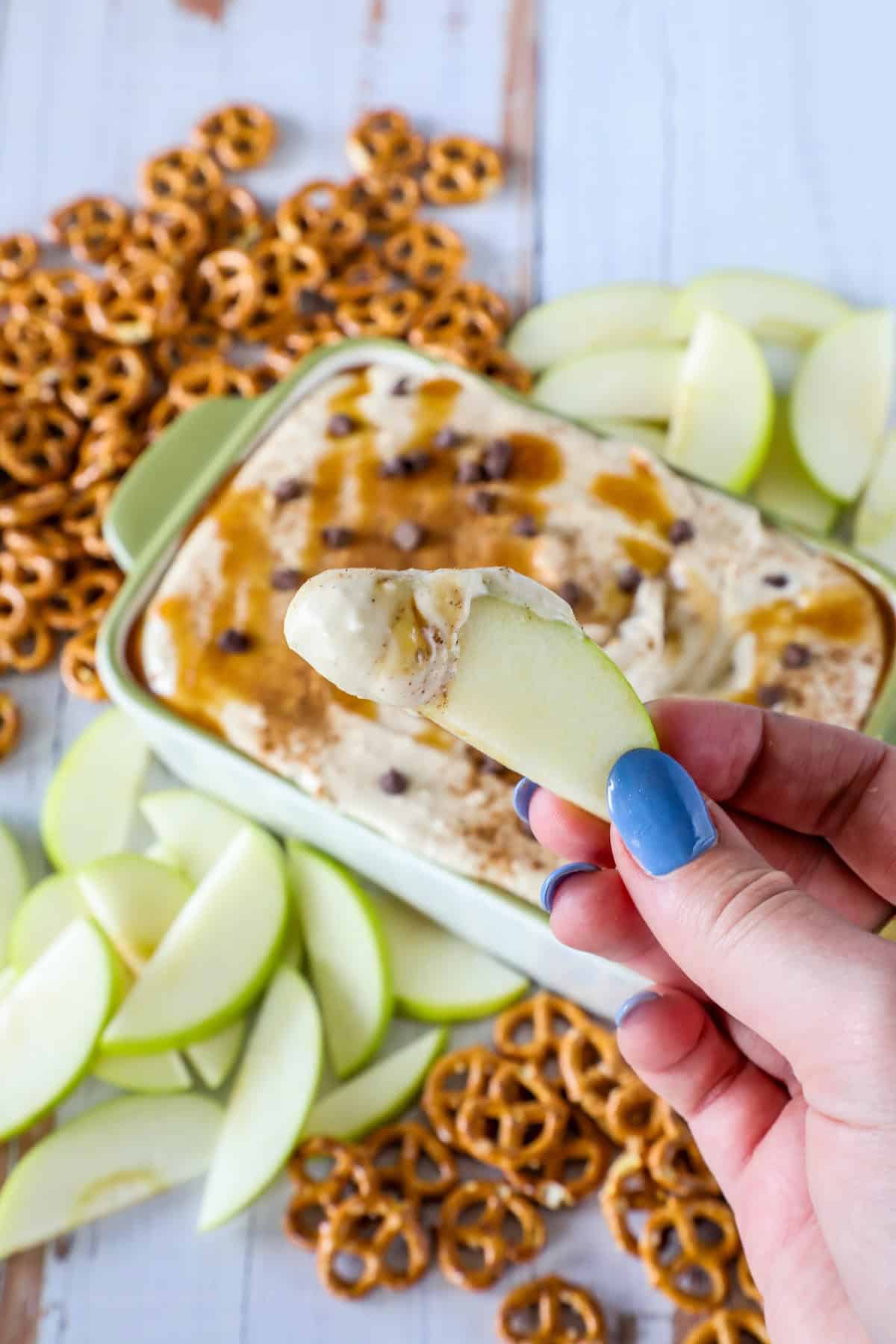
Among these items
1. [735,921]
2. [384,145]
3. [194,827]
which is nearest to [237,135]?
[384,145]

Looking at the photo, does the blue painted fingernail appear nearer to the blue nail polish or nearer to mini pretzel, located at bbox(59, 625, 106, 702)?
the blue nail polish

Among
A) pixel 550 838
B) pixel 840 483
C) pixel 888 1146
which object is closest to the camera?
pixel 888 1146

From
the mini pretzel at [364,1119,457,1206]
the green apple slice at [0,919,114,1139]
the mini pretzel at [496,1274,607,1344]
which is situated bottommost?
the mini pretzel at [496,1274,607,1344]

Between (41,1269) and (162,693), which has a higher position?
(162,693)

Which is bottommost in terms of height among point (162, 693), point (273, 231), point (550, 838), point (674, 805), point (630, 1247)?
point (630, 1247)

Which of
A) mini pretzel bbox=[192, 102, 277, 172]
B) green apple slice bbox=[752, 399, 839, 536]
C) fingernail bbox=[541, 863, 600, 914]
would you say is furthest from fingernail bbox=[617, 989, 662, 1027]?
mini pretzel bbox=[192, 102, 277, 172]

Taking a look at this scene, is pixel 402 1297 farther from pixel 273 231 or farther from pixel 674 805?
pixel 273 231

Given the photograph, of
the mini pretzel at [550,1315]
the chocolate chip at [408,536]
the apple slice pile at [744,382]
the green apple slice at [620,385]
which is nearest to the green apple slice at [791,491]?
the apple slice pile at [744,382]

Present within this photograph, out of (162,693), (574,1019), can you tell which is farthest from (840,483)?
(162,693)
